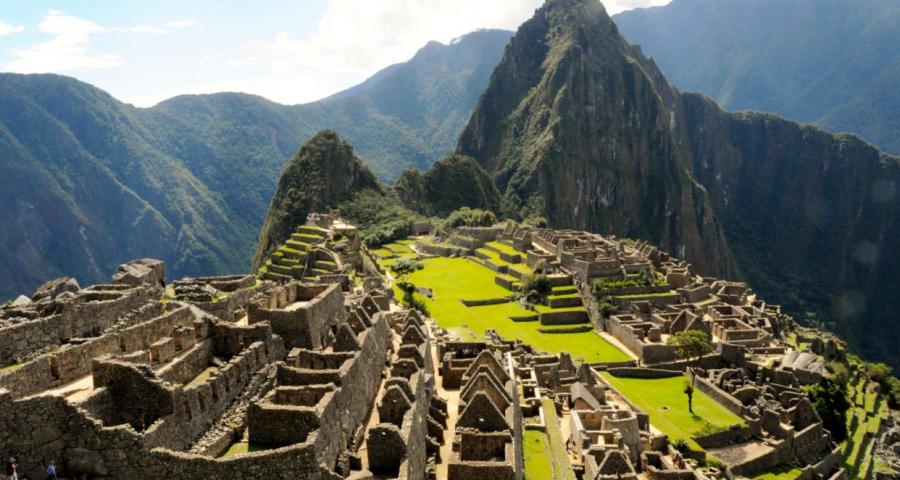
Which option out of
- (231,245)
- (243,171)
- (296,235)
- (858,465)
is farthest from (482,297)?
(243,171)

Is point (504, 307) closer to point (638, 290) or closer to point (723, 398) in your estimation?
point (638, 290)

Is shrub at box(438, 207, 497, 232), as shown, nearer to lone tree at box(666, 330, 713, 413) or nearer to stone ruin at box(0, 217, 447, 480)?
lone tree at box(666, 330, 713, 413)

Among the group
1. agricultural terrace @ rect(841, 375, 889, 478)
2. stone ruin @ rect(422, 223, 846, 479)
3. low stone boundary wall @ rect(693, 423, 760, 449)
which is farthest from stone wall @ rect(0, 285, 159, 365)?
agricultural terrace @ rect(841, 375, 889, 478)

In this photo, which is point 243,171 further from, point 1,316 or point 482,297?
point 1,316

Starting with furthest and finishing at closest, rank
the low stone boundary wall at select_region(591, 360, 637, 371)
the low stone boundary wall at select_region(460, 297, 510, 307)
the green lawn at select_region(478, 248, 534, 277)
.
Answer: the green lawn at select_region(478, 248, 534, 277) < the low stone boundary wall at select_region(460, 297, 510, 307) < the low stone boundary wall at select_region(591, 360, 637, 371)

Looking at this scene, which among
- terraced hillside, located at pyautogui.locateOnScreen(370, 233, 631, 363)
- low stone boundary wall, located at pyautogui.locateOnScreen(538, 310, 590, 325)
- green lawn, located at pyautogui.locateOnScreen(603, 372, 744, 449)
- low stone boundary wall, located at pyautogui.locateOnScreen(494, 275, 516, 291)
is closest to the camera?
green lawn, located at pyautogui.locateOnScreen(603, 372, 744, 449)

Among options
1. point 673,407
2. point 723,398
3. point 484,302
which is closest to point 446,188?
point 484,302

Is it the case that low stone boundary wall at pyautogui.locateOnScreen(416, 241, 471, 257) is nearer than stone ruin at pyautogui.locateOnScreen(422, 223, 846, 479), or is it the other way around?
stone ruin at pyautogui.locateOnScreen(422, 223, 846, 479)
